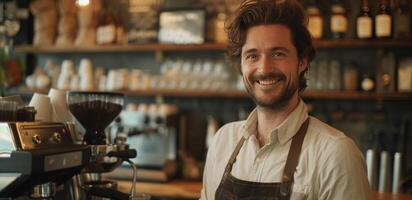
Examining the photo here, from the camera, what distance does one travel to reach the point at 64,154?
1.38 metres

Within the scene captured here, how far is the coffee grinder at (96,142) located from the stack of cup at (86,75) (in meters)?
2.13

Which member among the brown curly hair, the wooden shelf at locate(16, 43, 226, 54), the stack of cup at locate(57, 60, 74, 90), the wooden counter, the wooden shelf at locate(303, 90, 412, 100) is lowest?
the wooden counter

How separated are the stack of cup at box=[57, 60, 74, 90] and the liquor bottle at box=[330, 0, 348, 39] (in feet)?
6.64

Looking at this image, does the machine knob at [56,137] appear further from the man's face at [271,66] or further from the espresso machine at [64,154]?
the man's face at [271,66]

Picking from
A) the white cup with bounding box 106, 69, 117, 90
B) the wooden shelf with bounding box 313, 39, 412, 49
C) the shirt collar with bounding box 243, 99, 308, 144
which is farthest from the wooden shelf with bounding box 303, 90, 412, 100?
the shirt collar with bounding box 243, 99, 308, 144

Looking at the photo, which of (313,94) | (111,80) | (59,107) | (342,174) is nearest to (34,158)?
(59,107)

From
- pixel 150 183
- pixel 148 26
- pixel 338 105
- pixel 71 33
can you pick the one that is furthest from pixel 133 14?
pixel 338 105

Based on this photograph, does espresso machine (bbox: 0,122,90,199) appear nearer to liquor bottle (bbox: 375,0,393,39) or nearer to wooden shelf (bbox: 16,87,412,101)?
wooden shelf (bbox: 16,87,412,101)

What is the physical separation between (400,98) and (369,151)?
0.40 meters

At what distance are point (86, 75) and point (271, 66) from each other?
264 centimetres

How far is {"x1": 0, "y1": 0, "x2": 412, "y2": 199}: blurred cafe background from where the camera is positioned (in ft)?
10.7

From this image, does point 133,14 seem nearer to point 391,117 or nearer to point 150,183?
point 150,183

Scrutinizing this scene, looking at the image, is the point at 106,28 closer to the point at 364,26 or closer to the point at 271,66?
the point at 364,26

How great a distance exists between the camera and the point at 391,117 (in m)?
3.41
